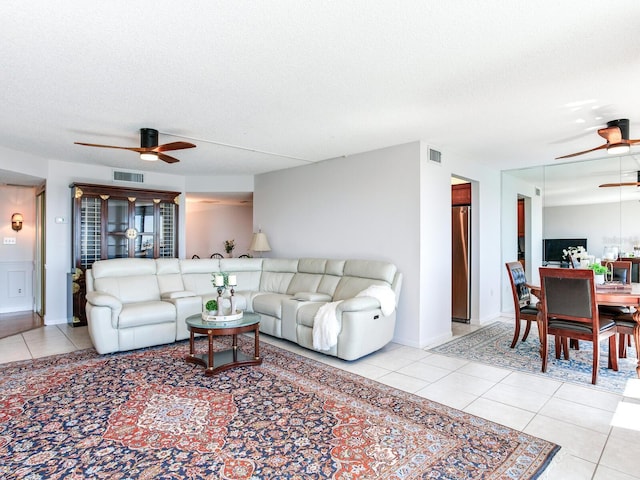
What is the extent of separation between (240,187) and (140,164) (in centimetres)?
175

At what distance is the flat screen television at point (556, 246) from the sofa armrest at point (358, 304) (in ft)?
11.4

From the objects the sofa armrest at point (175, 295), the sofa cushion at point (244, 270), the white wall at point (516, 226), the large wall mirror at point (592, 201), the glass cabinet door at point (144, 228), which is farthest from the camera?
the glass cabinet door at point (144, 228)

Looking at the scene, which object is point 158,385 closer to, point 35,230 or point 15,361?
point 15,361

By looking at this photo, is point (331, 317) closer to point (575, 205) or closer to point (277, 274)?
point (277, 274)

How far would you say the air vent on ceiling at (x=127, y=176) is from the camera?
626 cm

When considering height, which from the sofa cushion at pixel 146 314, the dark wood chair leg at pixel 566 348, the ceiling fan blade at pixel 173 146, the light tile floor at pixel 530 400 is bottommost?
the light tile floor at pixel 530 400

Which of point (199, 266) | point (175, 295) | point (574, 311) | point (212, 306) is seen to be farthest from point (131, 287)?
point (574, 311)

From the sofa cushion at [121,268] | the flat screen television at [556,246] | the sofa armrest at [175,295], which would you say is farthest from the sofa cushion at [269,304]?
the flat screen television at [556,246]

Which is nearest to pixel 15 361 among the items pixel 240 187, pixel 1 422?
pixel 1 422

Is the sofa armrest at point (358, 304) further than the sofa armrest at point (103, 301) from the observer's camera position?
No

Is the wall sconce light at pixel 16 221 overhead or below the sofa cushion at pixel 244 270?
overhead

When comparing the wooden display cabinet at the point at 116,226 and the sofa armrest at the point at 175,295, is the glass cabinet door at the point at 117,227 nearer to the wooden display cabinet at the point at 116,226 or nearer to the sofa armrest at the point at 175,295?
the wooden display cabinet at the point at 116,226

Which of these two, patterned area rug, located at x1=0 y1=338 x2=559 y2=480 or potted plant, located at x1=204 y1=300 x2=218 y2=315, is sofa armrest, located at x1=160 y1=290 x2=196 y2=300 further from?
patterned area rug, located at x1=0 y1=338 x2=559 y2=480

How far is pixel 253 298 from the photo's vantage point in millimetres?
5273
